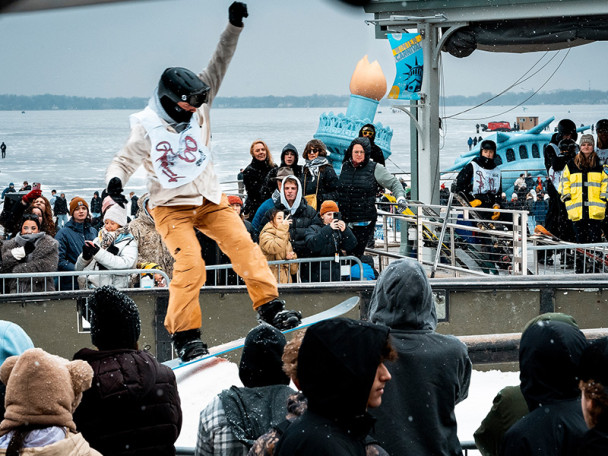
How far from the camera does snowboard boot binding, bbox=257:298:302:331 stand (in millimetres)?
5594

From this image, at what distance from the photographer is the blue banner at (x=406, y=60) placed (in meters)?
10.5

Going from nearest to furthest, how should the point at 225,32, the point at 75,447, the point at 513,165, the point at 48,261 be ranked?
the point at 75,447, the point at 225,32, the point at 48,261, the point at 513,165

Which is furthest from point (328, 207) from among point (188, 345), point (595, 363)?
point (595, 363)

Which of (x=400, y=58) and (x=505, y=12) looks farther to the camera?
(x=400, y=58)

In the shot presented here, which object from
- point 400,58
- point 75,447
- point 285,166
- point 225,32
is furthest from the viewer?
point 400,58

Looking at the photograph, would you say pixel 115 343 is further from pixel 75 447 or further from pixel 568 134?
pixel 568 134

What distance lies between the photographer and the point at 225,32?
5289 mm

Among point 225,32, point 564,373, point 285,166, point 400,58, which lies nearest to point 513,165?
point 400,58

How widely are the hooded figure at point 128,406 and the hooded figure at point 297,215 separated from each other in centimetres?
401

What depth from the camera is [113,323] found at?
11.1ft

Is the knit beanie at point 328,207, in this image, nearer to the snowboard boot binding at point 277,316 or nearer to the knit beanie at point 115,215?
the knit beanie at point 115,215

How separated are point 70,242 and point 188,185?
2617 millimetres

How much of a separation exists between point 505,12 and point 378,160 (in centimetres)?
237

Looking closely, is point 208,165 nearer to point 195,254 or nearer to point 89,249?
point 195,254
